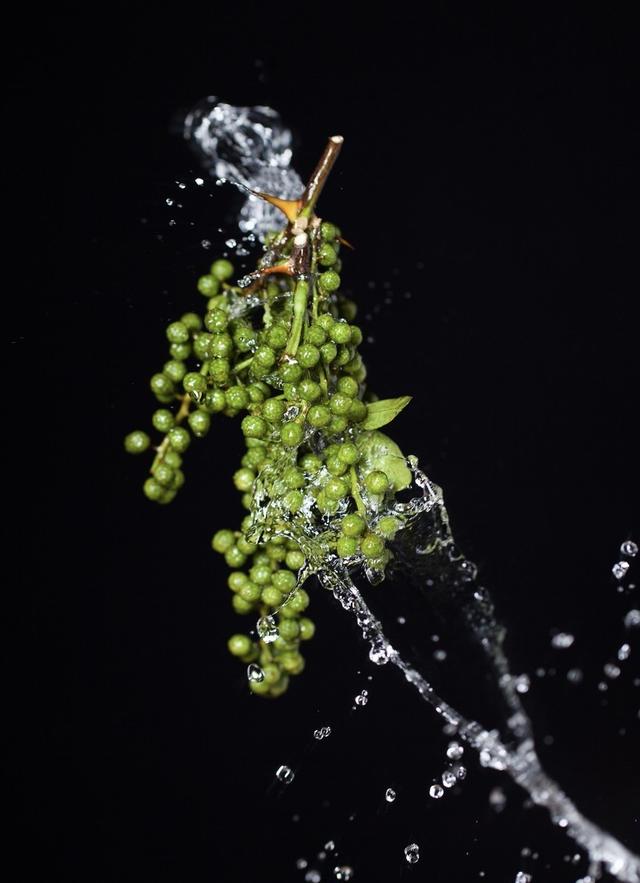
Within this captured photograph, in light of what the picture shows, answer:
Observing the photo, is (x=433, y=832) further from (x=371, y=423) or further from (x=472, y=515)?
(x=371, y=423)

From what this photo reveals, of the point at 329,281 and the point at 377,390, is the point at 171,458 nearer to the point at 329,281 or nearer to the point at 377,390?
the point at 329,281

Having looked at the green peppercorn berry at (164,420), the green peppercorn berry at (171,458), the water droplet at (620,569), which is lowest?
the water droplet at (620,569)

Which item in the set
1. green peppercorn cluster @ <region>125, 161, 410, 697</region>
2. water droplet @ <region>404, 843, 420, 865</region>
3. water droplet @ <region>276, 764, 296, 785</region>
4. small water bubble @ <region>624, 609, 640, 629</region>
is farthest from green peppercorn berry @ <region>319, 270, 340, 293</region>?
small water bubble @ <region>624, 609, 640, 629</region>

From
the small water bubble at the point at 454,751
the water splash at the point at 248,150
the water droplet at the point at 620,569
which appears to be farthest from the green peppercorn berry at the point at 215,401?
the water droplet at the point at 620,569

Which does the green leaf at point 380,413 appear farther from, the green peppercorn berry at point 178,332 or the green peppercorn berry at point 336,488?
the green peppercorn berry at point 178,332

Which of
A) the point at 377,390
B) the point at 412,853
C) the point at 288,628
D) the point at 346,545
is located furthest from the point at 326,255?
the point at 412,853
